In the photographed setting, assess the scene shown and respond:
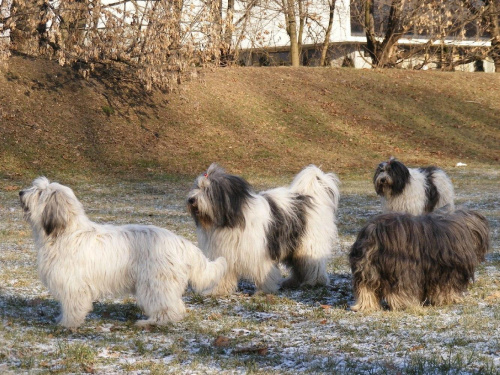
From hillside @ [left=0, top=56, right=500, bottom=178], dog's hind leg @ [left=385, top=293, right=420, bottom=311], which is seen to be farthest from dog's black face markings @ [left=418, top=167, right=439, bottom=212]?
hillside @ [left=0, top=56, right=500, bottom=178]

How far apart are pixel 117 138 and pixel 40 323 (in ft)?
52.4

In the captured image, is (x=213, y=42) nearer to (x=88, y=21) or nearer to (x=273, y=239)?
(x=88, y=21)

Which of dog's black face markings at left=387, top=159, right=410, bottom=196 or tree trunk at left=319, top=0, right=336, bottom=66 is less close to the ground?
tree trunk at left=319, top=0, right=336, bottom=66

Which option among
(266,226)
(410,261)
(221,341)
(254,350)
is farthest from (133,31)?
(254,350)

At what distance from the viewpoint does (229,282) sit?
309 inches

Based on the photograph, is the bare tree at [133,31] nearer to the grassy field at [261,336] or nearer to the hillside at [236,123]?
the hillside at [236,123]

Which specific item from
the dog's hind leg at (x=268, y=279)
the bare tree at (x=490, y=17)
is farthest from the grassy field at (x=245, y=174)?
the bare tree at (x=490, y=17)

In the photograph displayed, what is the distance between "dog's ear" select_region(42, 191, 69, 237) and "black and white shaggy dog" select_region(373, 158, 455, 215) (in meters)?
6.02

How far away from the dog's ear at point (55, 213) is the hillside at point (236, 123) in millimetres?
13519

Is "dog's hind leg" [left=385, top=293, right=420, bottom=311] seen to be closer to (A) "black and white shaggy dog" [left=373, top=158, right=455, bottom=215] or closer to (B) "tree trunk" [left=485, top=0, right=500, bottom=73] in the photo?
(A) "black and white shaggy dog" [left=373, top=158, right=455, bottom=215]

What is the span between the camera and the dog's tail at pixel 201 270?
21.7ft

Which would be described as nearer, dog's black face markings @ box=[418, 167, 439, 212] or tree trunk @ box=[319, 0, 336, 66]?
dog's black face markings @ box=[418, 167, 439, 212]

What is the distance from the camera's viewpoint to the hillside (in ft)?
69.3

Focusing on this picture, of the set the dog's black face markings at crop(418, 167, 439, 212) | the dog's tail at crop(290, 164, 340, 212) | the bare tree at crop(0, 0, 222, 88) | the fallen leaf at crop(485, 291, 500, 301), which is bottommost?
the fallen leaf at crop(485, 291, 500, 301)
